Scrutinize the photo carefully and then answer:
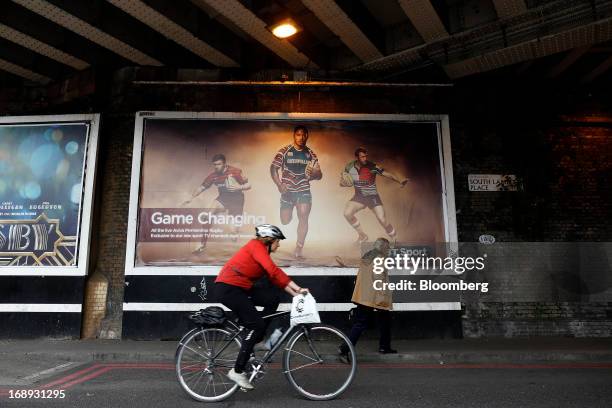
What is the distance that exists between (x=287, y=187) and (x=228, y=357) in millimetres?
5098

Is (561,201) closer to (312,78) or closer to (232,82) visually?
(312,78)

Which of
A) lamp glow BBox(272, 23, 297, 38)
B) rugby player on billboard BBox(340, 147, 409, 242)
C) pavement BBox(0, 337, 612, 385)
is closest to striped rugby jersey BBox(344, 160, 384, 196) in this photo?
rugby player on billboard BBox(340, 147, 409, 242)

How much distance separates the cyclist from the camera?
15.2ft

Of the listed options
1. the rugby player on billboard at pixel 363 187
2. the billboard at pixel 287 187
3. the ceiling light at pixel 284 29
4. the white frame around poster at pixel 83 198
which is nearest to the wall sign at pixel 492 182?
the billboard at pixel 287 187

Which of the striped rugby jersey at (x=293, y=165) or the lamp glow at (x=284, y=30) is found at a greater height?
the lamp glow at (x=284, y=30)

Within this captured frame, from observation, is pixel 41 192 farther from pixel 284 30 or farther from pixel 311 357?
pixel 311 357

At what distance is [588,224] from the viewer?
9.45m

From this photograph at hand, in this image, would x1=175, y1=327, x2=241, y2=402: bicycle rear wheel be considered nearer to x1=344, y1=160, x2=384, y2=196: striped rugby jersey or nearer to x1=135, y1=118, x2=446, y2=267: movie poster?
x1=135, y1=118, x2=446, y2=267: movie poster

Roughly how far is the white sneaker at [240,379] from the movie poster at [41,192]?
585cm

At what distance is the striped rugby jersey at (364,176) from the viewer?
373 inches

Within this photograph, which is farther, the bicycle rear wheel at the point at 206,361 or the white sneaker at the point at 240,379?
the bicycle rear wheel at the point at 206,361

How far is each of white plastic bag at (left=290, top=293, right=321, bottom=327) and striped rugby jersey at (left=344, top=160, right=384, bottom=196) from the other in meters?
5.01

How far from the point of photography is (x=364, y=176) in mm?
9531

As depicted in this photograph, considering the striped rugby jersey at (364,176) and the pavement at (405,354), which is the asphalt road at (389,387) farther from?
the striped rugby jersey at (364,176)
